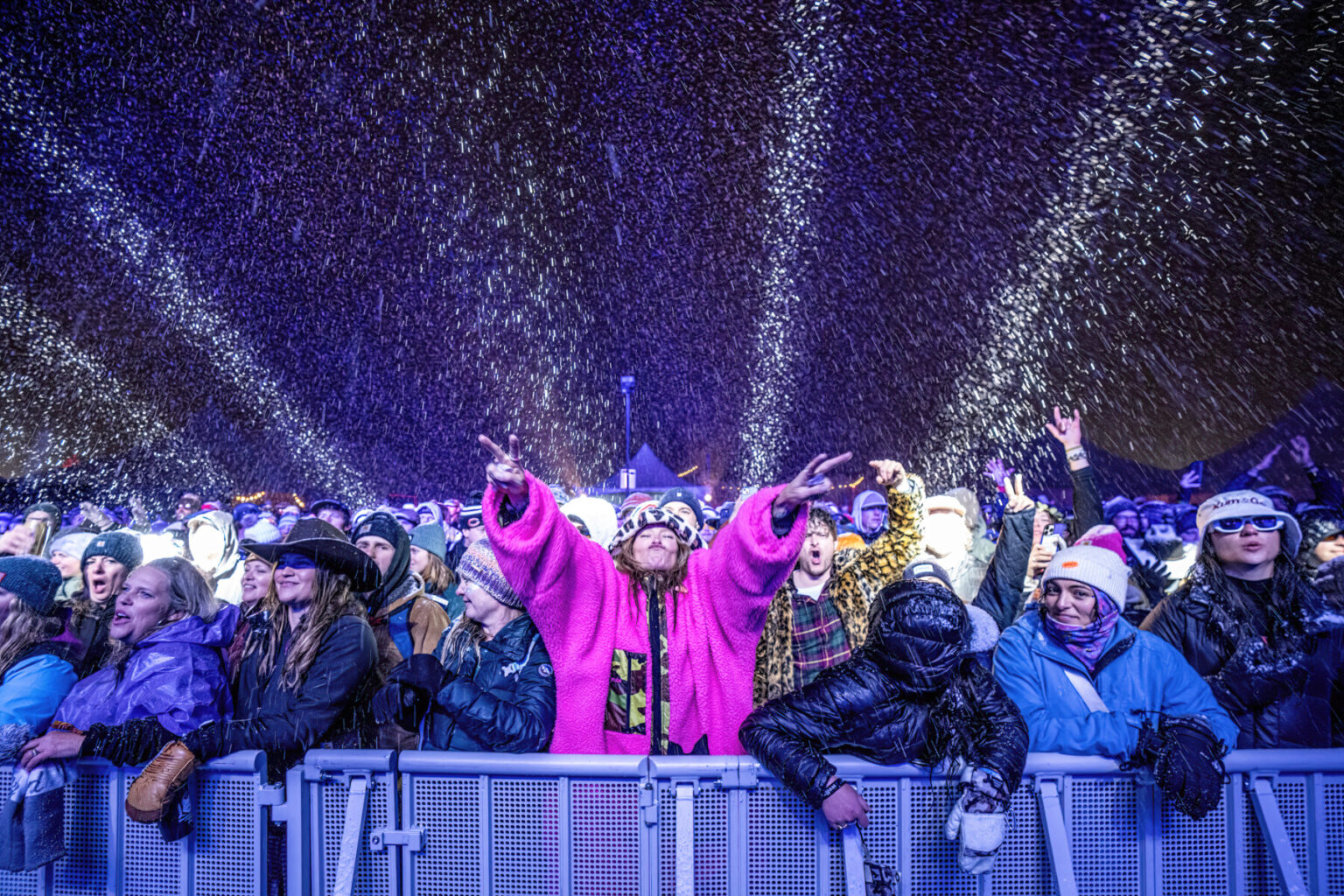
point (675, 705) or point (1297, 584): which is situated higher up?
point (1297, 584)

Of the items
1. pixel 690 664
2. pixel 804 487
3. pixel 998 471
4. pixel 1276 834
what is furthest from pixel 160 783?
pixel 998 471

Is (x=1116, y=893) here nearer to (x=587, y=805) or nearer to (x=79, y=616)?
(x=587, y=805)

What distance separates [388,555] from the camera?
4250 mm

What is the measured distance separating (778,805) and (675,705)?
2.02ft

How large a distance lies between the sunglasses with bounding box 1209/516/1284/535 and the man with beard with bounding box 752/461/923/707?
1302 mm

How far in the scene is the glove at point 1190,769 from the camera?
2.33m

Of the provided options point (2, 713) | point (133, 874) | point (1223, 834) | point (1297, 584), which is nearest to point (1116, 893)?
point (1223, 834)

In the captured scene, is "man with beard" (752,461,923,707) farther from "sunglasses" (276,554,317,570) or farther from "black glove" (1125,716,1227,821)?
"sunglasses" (276,554,317,570)

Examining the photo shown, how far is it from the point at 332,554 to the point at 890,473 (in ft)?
8.82

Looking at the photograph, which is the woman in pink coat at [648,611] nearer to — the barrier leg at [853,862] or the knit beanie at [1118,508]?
the barrier leg at [853,862]

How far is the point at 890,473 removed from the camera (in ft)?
13.4

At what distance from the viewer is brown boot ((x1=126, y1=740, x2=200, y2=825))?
2.42m

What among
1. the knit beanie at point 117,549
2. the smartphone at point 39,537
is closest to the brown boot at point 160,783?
the knit beanie at point 117,549

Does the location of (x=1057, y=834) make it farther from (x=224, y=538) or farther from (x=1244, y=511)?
(x=224, y=538)
